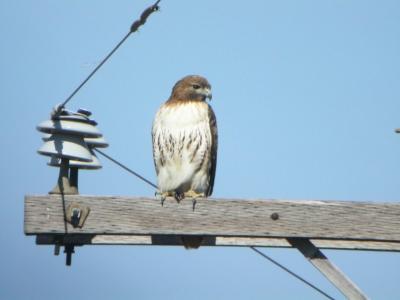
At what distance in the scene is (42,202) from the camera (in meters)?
4.46

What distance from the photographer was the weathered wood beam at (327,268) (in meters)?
4.21

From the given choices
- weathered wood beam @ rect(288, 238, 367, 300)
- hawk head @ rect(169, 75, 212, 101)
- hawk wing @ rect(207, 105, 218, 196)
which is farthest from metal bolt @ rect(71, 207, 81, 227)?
hawk head @ rect(169, 75, 212, 101)

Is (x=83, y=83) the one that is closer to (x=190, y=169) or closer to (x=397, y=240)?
(x=397, y=240)

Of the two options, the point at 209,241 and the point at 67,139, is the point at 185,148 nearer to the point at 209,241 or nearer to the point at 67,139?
the point at 67,139

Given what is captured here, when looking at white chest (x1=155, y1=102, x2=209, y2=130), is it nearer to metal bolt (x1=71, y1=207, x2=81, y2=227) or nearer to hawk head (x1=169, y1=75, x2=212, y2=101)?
hawk head (x1=169, y1=75, x2=212, y2=101)

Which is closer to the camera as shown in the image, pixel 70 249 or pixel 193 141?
pixel 70 249

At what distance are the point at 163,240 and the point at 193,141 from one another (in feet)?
8.94

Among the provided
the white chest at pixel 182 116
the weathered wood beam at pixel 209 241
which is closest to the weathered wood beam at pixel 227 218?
the weathered wood beam at pixel 209 241

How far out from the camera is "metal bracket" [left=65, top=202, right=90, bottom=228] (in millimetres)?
4391

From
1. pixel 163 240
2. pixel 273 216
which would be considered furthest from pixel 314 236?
pixel 163 240

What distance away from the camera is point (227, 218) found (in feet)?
14.5

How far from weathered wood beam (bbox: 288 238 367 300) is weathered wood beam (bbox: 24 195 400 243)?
0.09 meters

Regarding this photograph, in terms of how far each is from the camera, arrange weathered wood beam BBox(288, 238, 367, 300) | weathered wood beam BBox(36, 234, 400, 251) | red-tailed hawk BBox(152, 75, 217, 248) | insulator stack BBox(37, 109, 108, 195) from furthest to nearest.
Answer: red-tailed hawk BBox(152, 75, 217, 248)
insulator stack BBox(37, 109, 108, 195)
weathered wood beam BBox(36, 234, 400, 251)
weathered wood beam BBox(288, 238, 367, 300)

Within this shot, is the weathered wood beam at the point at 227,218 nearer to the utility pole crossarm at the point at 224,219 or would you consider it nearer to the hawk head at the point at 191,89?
the utility pole crossarm at the point at 224,219
